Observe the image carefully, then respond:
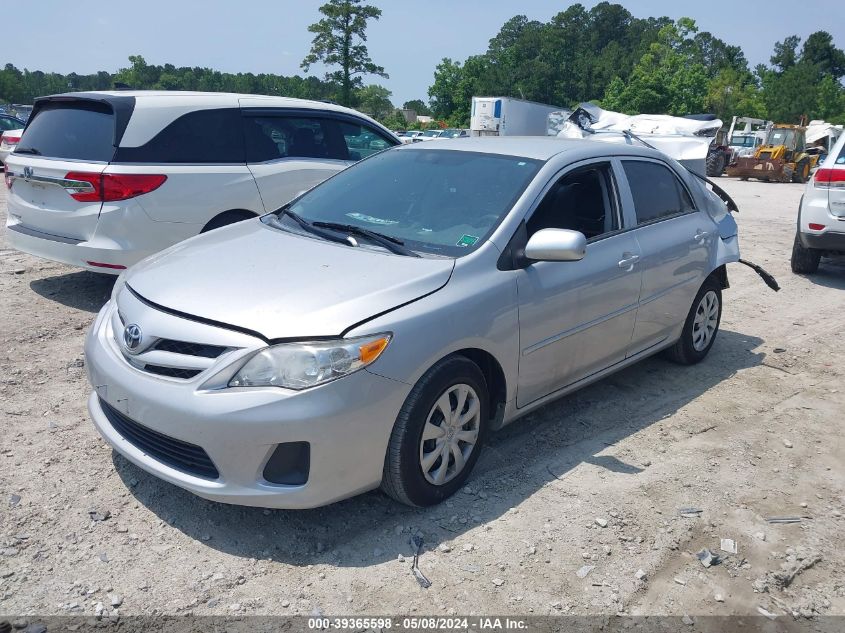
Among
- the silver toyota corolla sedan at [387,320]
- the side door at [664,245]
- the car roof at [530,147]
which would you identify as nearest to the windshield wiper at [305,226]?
the silver toyota corolla sedan at [387,320]

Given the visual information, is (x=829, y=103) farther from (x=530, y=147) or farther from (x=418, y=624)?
(x=418, y=624)

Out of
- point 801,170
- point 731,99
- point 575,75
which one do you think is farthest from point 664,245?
point 575,75

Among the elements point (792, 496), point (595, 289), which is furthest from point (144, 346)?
point (792, 496)

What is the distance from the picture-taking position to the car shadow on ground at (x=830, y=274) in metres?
8.66

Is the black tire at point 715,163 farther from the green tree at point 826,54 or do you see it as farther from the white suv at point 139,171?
the green tree at point 826,54

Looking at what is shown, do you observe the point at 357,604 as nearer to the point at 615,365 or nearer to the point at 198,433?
the point at 198,433

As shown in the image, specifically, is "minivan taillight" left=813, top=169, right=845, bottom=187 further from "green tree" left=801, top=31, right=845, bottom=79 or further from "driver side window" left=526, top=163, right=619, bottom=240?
"green tree" left=801, top=31, right=845, bottom=79

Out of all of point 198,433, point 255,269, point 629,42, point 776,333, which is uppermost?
point 629,42

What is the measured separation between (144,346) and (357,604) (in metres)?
1.40

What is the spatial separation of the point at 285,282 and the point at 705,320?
3645 millimetres

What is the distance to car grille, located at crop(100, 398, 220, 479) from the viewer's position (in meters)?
2.94

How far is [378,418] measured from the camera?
296cm

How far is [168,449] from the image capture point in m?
3.02

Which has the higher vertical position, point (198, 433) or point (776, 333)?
point (198, 433)
